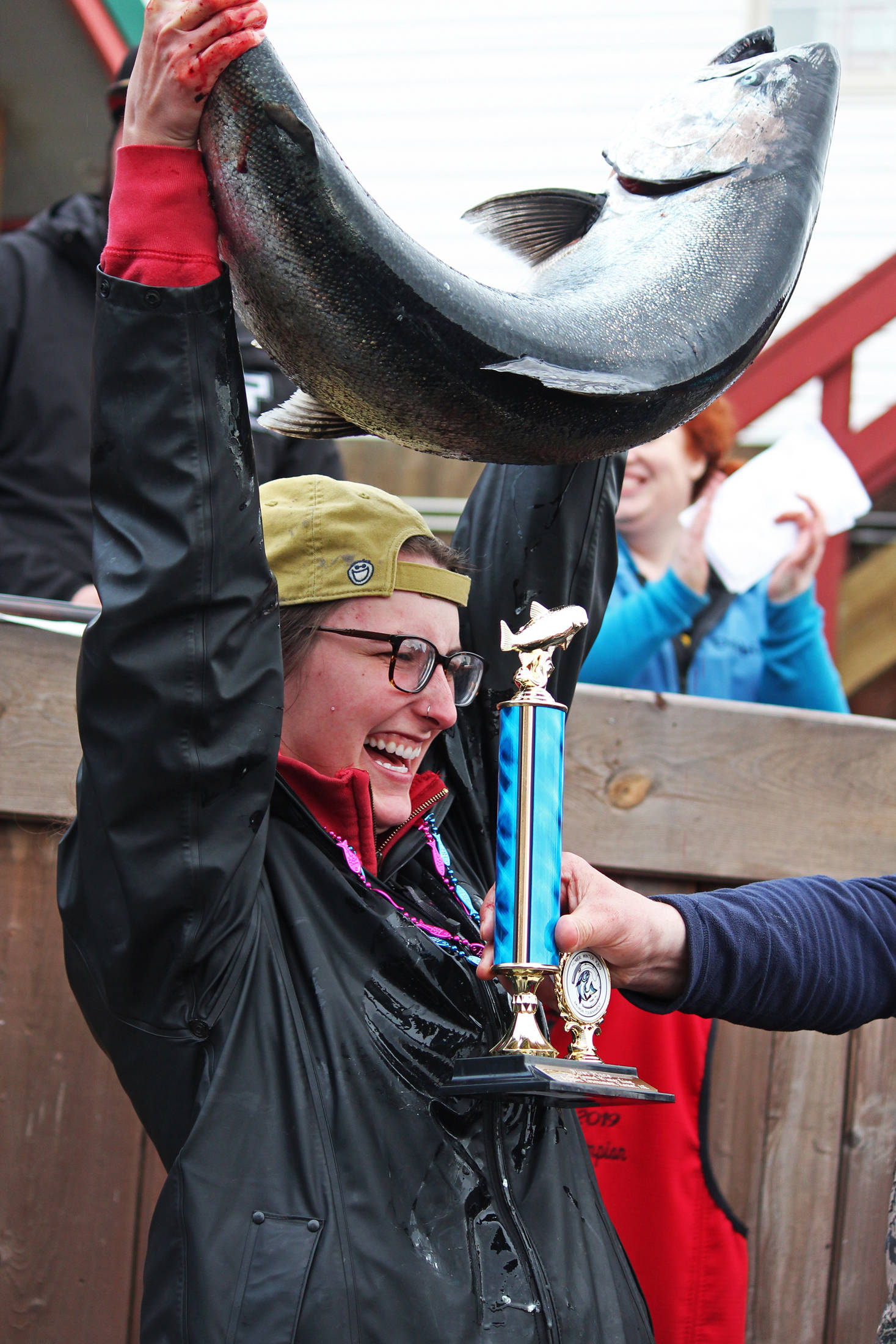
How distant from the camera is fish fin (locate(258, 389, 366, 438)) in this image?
1468mm

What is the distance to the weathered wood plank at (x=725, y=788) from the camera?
8.52ft

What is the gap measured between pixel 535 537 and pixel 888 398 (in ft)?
17.8

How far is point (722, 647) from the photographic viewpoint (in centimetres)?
333

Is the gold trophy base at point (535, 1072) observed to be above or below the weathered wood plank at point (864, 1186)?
above

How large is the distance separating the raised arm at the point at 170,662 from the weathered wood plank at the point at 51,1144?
0.78 meters

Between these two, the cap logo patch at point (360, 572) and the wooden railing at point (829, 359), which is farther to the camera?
the wooden railing at point (829, 359)

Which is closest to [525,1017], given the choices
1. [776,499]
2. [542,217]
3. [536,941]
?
[536,941]

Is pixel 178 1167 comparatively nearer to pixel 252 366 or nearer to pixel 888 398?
pixel 252 366

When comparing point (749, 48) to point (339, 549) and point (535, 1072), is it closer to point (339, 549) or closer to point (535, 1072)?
point (339, 549)

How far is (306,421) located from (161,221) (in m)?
0.26

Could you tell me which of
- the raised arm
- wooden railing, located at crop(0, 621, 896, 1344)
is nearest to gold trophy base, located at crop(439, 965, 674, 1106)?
the raised arm

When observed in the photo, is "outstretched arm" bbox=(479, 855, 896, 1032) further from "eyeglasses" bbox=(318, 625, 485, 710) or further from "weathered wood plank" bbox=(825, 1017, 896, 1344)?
"weathered wood plank" bbox=(825, 1017, 896, 1344)

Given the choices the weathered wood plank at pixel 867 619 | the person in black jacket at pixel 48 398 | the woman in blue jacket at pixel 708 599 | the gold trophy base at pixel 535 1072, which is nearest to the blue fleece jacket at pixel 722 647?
the woman in blue jacket at pixel 708 599

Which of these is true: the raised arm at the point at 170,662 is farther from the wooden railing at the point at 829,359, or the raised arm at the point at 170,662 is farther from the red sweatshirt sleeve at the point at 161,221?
the wooden railing at the point at 829,359
